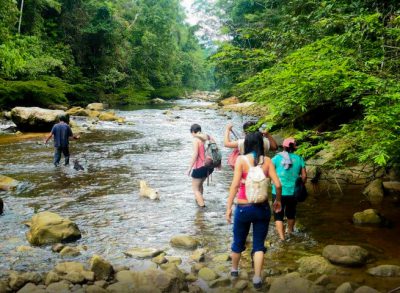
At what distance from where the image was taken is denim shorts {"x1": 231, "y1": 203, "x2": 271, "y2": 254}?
4570 millimetres

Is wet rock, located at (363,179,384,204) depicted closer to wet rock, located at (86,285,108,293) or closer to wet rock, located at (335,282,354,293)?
wet rock, located at (335,282,354,293)

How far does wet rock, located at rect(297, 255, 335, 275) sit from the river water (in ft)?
0.48

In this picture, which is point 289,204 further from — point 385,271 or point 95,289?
point 95,289

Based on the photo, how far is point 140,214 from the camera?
7.89 metres

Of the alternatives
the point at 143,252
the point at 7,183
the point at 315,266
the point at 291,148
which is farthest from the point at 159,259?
the point at 7,183

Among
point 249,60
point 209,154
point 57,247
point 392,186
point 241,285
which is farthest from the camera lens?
point 392,186

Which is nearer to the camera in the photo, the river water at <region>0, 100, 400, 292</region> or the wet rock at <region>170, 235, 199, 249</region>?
the river water at <region>0, 100, 400, 292</region>

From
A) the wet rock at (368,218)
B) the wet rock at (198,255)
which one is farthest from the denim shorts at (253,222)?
the wet rock at (368,218)

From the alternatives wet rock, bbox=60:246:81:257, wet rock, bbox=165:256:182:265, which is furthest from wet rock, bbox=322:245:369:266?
wet rock, bbox=60:246:81:257

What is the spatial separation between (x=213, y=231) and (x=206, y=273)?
1.83 meters

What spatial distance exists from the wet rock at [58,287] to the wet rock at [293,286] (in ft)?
7.53

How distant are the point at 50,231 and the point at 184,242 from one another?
2.08m

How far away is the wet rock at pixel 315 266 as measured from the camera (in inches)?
205

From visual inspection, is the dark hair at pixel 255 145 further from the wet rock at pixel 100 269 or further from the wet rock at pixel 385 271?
the wet rock at pixel 100 269
